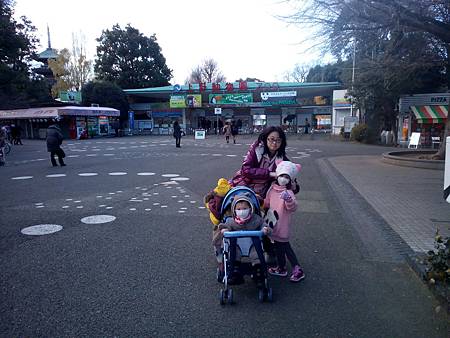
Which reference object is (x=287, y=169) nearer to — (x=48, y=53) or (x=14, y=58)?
(x=14, y=58)

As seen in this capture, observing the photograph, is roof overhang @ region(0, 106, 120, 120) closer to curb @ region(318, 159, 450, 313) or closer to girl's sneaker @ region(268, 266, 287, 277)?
curb @ region(318, 159, 450, 313)

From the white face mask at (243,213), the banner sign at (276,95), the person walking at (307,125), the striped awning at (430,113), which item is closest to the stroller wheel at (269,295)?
the white face mask at (243,213)

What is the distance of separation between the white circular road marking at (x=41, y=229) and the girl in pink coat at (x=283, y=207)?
11.5 feet

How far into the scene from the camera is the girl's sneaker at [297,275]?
12.2ft

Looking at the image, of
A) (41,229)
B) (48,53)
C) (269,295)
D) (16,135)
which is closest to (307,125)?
(16,135)

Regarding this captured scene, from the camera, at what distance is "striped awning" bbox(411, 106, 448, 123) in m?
23.0

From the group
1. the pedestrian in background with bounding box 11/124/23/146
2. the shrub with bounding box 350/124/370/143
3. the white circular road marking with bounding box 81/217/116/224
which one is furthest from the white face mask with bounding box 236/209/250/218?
the pedestrian in background with bounding box 11/124/23/146

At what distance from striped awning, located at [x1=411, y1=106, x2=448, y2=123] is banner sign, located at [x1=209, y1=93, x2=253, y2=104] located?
65.6 ft

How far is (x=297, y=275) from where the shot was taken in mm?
3730

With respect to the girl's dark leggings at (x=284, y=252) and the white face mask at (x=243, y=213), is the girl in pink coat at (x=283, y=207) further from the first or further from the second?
the white face mask at (x=243, y=213)

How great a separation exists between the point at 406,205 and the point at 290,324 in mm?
5036

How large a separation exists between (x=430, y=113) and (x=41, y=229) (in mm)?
24963

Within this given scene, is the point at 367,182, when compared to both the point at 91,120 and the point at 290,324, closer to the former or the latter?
the point at 290,324

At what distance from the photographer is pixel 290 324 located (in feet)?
9.61
